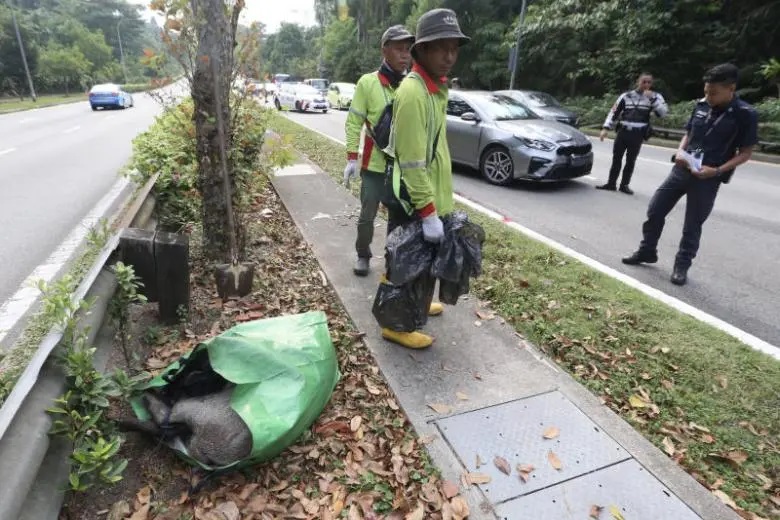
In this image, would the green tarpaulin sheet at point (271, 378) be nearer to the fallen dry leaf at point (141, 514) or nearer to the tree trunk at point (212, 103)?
the fallen dry leaf at point (141, 514)

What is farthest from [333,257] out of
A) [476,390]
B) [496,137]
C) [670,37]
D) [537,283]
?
[670,37]

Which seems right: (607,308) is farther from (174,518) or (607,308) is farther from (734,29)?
(734,29)

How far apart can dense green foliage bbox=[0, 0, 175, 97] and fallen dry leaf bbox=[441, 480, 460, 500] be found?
65.2 feet

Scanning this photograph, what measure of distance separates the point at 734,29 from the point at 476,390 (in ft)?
74.7

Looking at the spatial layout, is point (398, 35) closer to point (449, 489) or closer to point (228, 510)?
point (449, 489)

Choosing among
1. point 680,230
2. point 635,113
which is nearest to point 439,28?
point 680,230

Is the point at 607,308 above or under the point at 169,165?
under

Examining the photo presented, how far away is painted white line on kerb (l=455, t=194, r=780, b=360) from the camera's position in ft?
11.5

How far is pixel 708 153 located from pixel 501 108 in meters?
5.23

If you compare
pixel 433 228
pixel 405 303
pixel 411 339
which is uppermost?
pixel 433 228

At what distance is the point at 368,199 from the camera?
400 centimetres

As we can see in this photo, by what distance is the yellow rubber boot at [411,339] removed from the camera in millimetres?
3248

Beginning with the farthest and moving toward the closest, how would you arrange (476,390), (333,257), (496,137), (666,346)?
(496,137)
(333,257)
(666,346)
(476,390)

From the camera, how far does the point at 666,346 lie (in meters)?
3.38
